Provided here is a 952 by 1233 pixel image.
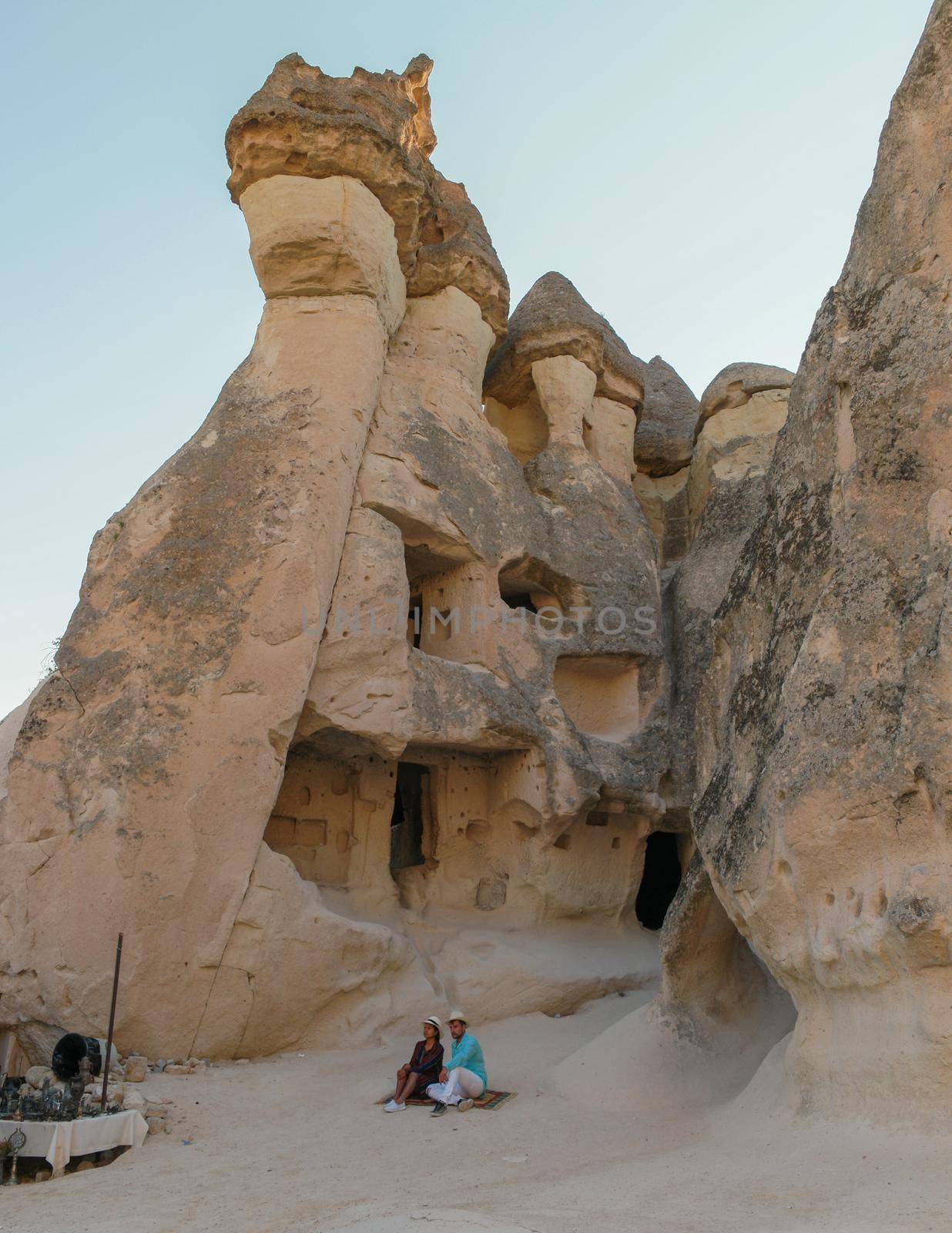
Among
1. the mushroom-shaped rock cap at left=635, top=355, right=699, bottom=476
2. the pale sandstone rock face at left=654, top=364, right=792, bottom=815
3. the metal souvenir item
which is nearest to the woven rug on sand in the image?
the metal souvenir item

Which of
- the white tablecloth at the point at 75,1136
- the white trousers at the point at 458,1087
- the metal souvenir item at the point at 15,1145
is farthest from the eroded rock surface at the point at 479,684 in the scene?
the metal souvenir item at the point at 15,1145

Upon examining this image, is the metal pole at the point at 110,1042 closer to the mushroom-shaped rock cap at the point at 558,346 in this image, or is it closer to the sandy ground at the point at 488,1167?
the sandy ground at the point at 488,1167

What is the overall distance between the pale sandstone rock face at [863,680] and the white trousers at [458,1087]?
189 cm

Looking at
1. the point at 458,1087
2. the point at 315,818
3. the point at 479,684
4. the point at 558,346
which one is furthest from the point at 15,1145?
the point at 558,346

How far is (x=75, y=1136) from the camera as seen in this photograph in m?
4.89

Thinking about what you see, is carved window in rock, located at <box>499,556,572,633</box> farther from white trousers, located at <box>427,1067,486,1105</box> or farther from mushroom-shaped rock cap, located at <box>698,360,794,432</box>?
white trousers, located at <box>427,1067,486,1105</box>

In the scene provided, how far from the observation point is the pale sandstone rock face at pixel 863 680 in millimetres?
4156

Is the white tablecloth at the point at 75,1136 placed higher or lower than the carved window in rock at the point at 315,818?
lower

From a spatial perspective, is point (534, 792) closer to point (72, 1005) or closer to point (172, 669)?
point (172, 669)

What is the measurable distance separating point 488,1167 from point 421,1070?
140 centimetres

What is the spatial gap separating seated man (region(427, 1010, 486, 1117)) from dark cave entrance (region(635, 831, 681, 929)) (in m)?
5.66

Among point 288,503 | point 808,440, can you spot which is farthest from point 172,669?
point 808,440

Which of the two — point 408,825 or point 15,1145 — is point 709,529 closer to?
point 408,825

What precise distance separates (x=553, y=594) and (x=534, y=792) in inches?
88.6
